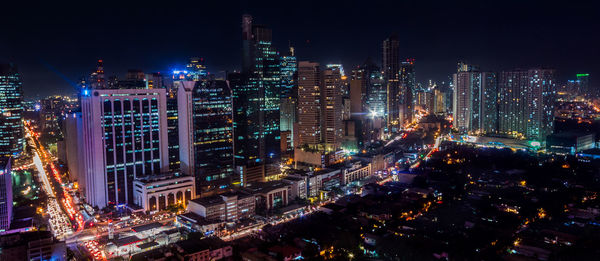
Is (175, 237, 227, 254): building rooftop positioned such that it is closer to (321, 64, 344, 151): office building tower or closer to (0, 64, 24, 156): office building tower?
(321, 64, 344, 151): office building tower

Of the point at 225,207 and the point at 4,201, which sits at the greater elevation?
the point at 4,201

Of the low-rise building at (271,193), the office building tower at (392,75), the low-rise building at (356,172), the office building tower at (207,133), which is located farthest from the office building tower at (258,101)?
the office building tower at (392,75)

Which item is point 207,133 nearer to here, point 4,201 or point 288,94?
point 4,201

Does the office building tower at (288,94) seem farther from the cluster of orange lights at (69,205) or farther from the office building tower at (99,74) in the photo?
the cluster of orange lights at (69,205)

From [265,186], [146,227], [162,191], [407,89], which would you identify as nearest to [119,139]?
[162,191]

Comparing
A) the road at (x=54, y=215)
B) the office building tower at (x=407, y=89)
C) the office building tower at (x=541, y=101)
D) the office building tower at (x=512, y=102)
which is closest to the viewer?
the road at (x=54, y=215)

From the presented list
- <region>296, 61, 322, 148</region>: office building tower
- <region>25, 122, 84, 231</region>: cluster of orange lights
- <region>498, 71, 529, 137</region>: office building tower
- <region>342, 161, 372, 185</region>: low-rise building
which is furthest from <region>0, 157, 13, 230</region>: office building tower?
<region>498, 71, 529, 137</region>: office building tower

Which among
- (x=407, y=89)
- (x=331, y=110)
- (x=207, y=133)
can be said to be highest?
(x=407, y=89)
